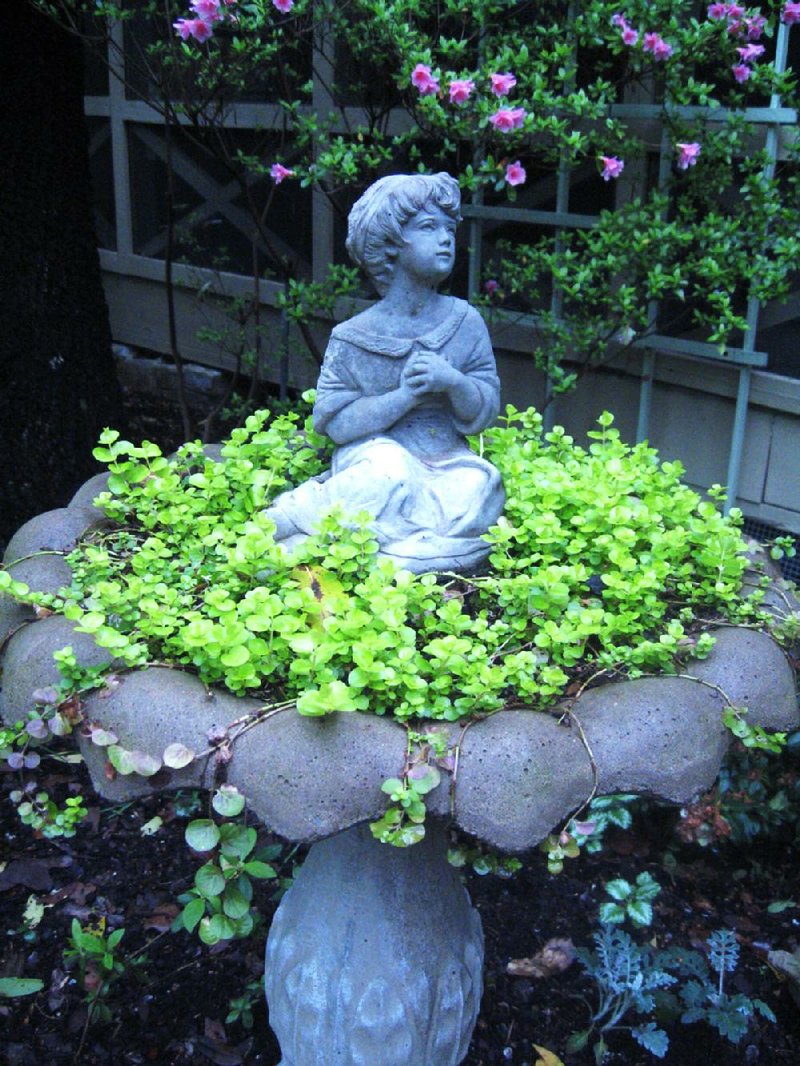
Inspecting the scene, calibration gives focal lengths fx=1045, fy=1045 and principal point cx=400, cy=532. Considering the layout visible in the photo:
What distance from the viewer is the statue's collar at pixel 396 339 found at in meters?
2.40

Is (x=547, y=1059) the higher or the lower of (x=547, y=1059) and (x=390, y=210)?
the lower

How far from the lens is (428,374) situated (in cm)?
233

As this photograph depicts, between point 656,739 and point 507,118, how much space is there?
7.75ft

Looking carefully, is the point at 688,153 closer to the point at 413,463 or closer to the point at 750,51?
the point at 750,51

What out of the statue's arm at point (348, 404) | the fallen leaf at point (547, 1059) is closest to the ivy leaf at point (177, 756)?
the statue's arm at point (348, 404)

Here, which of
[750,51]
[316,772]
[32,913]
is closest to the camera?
[316,772]

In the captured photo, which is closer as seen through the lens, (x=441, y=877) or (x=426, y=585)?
(x=426, y=585)

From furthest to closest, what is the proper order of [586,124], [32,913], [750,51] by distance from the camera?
[586,124]
[750,51]
[32,913]

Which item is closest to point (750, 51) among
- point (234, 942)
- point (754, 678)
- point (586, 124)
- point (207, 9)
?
point (586, 124)

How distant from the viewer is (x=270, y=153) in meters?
5.41

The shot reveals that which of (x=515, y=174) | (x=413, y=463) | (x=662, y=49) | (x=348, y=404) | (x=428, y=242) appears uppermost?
(x=662, y=49)

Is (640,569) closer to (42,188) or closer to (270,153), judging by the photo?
(42,188)

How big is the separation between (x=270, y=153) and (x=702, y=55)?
2496mm

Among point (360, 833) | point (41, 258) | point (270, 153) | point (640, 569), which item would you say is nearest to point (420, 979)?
point (360, 833)
